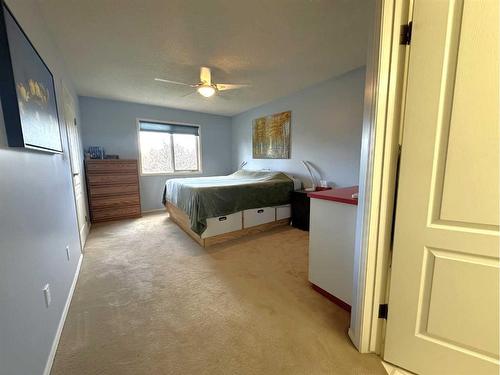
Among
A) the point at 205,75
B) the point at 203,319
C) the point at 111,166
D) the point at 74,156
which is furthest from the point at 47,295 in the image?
the point at 111,166

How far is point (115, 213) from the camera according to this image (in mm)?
3986

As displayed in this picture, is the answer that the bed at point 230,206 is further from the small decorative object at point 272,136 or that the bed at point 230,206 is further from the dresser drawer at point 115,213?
the dresser drawer at point 115,213

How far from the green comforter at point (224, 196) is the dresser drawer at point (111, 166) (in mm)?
869

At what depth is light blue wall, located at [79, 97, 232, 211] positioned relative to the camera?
4.04 m

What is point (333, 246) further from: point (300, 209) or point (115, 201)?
point (115, 201)

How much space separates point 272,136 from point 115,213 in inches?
137

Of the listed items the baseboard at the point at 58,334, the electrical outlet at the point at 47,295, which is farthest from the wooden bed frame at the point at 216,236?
the electrical outlet at the point at 47,295

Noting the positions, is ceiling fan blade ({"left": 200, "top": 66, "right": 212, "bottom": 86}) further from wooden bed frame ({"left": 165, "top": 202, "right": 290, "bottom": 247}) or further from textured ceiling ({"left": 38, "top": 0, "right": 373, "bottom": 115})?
wooden bed frame ({"left": 165, "top": 202, "right": 290, "bottom": 247})

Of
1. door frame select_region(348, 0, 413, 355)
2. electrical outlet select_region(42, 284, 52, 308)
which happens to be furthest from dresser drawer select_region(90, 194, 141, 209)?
door frame select_region(348, 0, 413, 355)

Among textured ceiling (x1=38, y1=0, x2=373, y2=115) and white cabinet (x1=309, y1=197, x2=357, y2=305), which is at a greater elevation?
textured ceiling (x1=38, y1=0, x2=373, y2=115)

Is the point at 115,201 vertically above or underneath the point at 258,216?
above

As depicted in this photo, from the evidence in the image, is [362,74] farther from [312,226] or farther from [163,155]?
[163,155]

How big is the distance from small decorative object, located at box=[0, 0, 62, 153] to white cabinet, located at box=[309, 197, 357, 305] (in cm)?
185

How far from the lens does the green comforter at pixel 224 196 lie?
2.72 m
